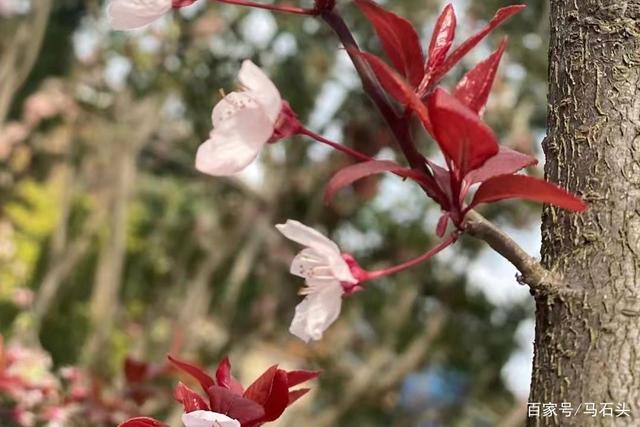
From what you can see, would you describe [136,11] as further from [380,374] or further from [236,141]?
[380,374]

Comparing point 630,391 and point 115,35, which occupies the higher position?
point 115,35

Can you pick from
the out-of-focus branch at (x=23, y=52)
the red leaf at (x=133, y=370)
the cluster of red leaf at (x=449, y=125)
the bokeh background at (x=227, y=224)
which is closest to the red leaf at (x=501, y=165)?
the cluster of red leaf at (x=449, y=125)

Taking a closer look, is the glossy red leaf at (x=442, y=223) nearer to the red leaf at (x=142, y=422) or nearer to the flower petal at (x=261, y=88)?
the flower petal at (x=261, y=88)

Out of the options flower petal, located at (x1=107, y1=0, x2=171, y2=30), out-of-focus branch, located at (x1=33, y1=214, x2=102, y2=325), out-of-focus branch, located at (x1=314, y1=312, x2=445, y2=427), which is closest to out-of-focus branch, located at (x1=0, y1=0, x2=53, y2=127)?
out-of-focus branch, located at (x1=33, y1=214, x2=102, y2=325)

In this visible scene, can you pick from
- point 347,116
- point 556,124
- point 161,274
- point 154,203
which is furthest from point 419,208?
point 556,124

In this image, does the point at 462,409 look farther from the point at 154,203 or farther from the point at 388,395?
the point at 154,203

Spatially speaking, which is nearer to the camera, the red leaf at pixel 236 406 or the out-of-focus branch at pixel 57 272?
the red leaf at pixel 236 406
